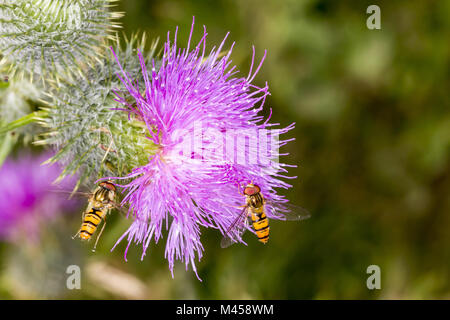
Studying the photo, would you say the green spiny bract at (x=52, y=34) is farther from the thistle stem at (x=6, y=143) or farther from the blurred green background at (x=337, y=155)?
the blurred green background at (x=337, y=155)

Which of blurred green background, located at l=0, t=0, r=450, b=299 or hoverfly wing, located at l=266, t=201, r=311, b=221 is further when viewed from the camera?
blurred green background, located at l=0, t=0, r=450, b=299

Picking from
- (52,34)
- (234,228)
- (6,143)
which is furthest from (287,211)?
(6,143)

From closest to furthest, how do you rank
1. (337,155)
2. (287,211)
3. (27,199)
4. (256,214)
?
(256,214) → (287,211) → (27,199) → (337,155)

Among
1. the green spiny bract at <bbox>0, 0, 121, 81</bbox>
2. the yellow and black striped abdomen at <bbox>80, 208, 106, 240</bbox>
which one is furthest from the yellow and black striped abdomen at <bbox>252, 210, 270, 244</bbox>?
the green spiny bract at <bbox>0, 0, 121, 81</bbox>

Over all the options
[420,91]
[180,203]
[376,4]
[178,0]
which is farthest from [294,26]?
[180,203]

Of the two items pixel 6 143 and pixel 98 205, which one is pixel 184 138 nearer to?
pixel 98 205

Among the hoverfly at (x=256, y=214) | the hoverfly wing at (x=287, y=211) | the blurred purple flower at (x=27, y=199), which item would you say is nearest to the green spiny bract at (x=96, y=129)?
the hoverfly at (x=256, y=214)

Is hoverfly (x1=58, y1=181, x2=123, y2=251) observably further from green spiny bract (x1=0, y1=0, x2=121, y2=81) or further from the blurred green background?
the blurred green background
